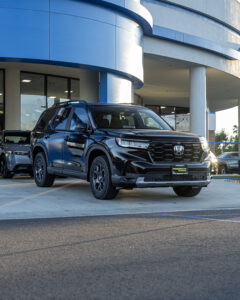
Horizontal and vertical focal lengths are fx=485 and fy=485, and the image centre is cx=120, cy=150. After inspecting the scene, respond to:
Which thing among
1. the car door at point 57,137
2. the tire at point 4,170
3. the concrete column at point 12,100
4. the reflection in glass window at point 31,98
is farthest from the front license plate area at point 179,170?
the reflection in glass window at point 31,98

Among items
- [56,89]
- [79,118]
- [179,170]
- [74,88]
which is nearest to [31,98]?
[56,89]

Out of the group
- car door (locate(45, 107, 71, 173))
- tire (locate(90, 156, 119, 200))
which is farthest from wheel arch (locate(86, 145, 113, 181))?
car door (locate(45, 107, 71, 173))

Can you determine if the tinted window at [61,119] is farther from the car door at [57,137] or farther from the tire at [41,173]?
the tire at [41,173]

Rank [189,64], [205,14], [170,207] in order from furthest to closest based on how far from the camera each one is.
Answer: [205,14] < [189,64] < [170,207]

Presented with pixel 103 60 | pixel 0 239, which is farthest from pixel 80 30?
pixel 0 239

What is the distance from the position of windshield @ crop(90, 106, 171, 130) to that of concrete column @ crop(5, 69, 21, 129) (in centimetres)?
1146

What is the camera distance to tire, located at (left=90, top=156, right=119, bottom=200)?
912cm

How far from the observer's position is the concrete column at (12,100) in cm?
2105

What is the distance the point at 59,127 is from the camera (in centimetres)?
1112

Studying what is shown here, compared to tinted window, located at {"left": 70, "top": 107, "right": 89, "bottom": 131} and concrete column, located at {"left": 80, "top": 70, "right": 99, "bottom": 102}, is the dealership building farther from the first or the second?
tinted window, located at {"left": 70, "top": 107, "right": 89, "bottom": 131}

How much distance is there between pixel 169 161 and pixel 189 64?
15329 millimetres

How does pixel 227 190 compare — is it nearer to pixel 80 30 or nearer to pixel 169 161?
pixel 169 161

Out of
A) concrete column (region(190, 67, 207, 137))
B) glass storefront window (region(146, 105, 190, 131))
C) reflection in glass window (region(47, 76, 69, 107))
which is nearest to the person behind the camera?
reflection in glass window (region(47, 76, 69, 107))

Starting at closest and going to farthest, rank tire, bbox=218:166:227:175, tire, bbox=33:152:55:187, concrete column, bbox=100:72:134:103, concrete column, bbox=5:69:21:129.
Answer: tire, bbox=33:152:55:187 → concrete column, bbox=100:72:134:103 → concrete column, bbox=5:69:21:129 → tire, bbox=218:166:227:175
